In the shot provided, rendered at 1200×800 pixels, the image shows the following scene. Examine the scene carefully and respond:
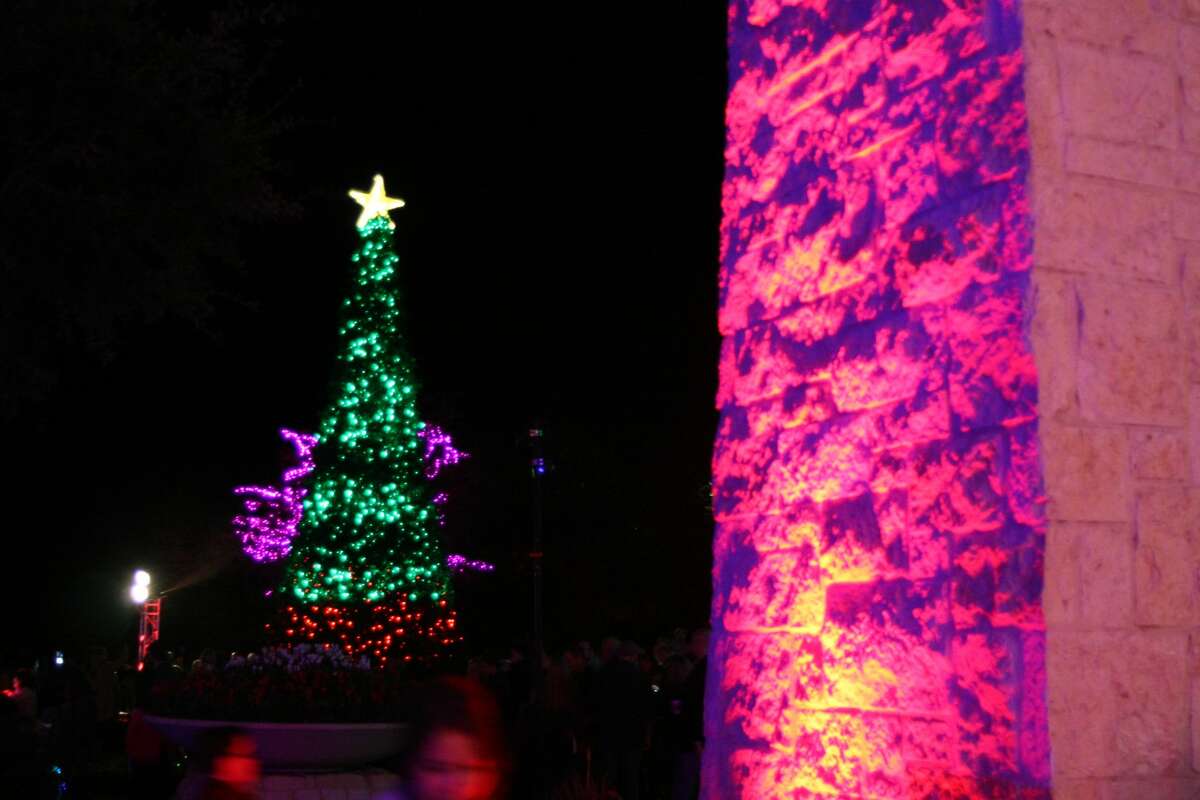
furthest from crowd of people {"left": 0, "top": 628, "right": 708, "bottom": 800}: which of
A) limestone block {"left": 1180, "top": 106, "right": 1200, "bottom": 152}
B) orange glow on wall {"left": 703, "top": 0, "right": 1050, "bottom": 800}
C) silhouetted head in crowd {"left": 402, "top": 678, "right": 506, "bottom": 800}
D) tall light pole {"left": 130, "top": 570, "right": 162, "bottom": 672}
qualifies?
tall light pole {"left": 130, "top": 570, "right": 162, "bottom": 672}

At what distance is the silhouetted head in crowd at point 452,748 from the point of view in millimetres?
3654

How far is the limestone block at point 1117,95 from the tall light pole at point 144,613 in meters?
24.3

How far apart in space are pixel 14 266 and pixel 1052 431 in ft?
21.6

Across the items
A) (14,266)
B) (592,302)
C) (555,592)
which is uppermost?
(592,302)

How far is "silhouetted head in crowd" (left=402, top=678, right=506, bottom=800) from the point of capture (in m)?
3.65

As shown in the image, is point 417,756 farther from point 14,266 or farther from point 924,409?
point 14,266

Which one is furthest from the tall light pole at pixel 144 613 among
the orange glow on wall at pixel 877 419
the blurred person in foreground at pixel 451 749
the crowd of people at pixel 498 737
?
the blurred person in foreground at pixel 451 749

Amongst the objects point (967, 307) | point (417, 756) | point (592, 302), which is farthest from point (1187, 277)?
point (592, 302)

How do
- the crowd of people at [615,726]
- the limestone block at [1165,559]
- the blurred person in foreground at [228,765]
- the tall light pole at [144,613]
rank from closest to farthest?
the limestone block at [1165,559] < the blurred person in foreground at [228,765] < the crowd of people at [615,726] < the tall light pole at [144,613]

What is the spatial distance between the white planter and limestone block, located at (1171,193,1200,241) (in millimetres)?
7502

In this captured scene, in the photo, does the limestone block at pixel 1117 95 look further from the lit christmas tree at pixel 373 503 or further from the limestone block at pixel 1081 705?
the lit christmas tree at pixel 373 503

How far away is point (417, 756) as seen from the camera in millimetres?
3697

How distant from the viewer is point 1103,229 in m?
Result: 3.63

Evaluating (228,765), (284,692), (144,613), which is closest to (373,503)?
(284,692)
